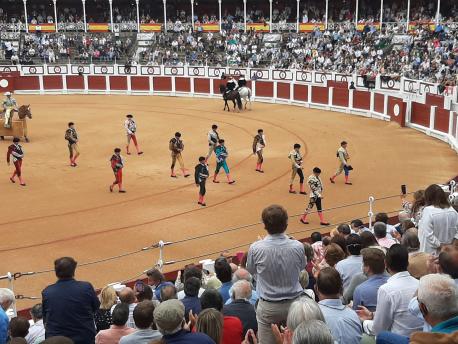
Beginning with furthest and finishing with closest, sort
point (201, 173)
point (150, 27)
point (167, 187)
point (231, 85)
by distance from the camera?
point (150, 27), point (231, 85), point (167, 187), point (201, 173)

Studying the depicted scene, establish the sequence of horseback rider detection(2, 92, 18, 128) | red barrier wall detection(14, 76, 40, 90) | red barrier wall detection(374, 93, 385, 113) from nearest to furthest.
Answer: horseback rider detection(2, 92, 18, 128) < red barrier wall detection(374, 93, 385, 113) < red barrier wall detection(14, 76, 40, 90)

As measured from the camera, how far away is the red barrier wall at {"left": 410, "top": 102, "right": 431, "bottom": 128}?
23.3 m

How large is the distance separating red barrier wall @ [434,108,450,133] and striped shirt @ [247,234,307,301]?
1889 centimetres

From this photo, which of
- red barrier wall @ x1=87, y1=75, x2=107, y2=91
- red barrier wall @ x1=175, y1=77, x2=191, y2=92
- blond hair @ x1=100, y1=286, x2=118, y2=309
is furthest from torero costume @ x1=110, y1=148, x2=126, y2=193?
red barrier wall @ x1=87, y1=75, x2=107, y2=91

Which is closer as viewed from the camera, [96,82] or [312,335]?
[312,335]

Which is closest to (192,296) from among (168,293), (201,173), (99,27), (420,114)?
(168,293)

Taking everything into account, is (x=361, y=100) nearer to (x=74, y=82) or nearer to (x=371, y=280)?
(x=74, y=82)

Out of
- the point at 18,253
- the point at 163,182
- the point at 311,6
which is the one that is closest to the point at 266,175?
the point at 163,182

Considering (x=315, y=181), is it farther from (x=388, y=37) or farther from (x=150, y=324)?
(x=388, y=37)

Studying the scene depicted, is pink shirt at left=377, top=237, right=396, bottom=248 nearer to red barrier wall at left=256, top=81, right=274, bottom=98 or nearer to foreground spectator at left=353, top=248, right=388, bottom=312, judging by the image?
foreground spectator at left=353, top=248, right=388, bottom=312

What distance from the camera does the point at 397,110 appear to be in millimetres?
25219

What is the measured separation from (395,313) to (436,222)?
214 cm

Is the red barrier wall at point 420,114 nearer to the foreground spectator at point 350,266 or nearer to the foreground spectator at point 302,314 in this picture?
the foreground spectator at point 350,266

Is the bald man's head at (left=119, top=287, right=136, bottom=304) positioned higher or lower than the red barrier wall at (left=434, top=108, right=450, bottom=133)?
higher
